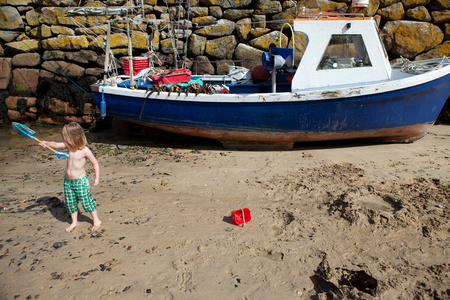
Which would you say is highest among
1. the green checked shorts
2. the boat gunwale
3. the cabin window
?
the cabin window

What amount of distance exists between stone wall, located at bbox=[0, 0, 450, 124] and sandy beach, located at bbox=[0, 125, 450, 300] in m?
3.20

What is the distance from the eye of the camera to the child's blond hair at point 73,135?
329 cm

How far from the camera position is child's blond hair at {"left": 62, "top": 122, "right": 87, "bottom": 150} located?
10.8ft

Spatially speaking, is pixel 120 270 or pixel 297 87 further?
pixel 297 87

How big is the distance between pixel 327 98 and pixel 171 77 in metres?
2.73

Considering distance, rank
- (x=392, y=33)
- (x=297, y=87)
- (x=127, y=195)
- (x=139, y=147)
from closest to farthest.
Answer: (x=127, y=195) → (x=297, y=87) → (x=139, y=147) → (x=392, y=33)

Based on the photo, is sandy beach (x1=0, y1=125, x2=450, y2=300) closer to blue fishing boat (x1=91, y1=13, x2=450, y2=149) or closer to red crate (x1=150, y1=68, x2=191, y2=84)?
blue fishing boat (x1=91, y1=13, x2=450, y2=149)

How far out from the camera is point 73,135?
3305mm

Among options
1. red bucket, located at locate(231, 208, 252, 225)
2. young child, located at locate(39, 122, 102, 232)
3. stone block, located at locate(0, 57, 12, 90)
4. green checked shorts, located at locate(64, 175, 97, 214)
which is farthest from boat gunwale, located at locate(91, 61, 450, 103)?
stone block, located at locate(0, 57, 12, 90)

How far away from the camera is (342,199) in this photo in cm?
382

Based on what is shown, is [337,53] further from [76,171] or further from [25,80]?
[25,80]

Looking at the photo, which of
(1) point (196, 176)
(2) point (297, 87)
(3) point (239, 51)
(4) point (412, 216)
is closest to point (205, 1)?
(3) point (239, 51)

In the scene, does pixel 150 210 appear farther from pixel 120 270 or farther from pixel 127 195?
pixel 120 270

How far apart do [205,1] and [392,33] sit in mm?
4293
